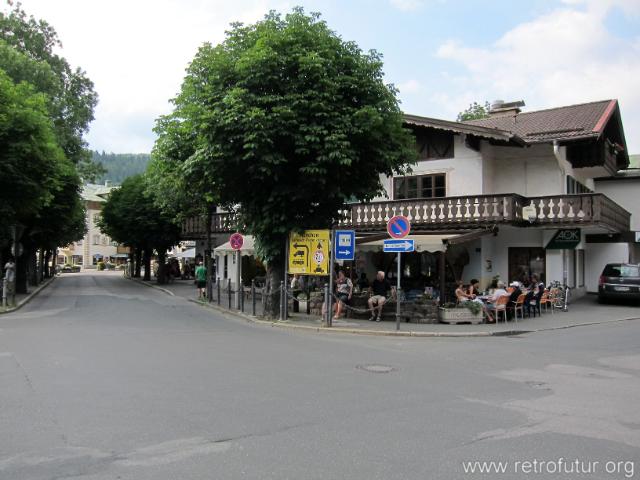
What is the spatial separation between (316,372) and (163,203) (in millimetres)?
20292

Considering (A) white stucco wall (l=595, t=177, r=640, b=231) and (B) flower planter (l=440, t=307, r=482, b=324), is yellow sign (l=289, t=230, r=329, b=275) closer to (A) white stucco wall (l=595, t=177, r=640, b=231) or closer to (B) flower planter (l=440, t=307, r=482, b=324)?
(B) flower planter (l=440, t=307, r=482, b=324)

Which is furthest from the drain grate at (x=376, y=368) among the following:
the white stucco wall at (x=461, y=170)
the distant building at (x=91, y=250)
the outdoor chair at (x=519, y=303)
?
the distant building at (x=91, y=250)

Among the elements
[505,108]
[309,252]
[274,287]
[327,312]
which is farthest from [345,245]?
[505,108]

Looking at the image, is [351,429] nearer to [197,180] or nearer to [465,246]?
[197,180]

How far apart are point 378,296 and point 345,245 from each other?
2.48 m

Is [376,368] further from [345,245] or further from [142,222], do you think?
[142,222]

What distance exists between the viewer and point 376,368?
9.55m

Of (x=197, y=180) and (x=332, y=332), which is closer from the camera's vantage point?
(x=332, y=332)

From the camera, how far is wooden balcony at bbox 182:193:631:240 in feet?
73.9

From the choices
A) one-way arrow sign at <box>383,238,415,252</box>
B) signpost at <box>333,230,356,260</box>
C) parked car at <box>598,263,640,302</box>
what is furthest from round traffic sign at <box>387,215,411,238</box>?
parked car at <box>598,263,640,302</box>

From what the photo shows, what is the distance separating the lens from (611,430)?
599cm

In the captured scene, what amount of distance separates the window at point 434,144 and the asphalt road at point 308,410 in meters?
15.2

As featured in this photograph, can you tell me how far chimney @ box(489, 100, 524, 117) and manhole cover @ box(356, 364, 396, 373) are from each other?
84.2ft

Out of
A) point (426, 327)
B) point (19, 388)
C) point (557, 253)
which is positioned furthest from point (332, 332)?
point (557, 253)
